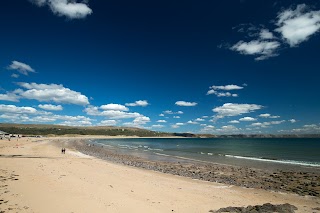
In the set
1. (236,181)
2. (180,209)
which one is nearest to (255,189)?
(236,181)

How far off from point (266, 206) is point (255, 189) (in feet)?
19.4

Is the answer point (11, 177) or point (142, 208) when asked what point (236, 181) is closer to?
point (142, 208)

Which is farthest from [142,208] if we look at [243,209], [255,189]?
[255,189]

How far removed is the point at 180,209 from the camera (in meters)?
11.3

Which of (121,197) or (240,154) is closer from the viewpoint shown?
(121,197)

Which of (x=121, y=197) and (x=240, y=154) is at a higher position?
(x=121, y=197)

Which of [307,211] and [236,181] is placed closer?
[307,211]

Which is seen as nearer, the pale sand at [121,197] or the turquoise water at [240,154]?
the pale sand at [121,197]

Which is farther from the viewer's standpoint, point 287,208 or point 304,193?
point 304,193

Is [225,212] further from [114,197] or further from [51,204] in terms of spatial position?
[51,204]

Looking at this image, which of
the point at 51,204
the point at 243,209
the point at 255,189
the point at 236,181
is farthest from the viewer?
the point at 236,181

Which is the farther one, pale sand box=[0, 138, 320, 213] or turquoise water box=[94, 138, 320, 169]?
turquoise water box=[94, 138, 320, 169]

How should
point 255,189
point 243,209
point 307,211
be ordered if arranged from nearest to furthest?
point 243,209
point 307,211
point 255,189

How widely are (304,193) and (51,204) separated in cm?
1672
